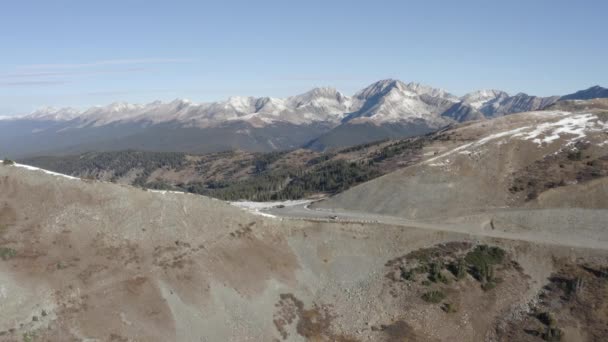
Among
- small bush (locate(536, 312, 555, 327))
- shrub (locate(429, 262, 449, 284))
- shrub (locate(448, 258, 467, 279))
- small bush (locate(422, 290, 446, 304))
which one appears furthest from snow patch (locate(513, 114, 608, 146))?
small bush (locate(422, 290, 446, 304))

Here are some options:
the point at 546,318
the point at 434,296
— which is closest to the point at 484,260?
the point at 434,296

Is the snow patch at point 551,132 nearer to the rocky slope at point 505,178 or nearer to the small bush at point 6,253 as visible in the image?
the rocky slope at point 505,178

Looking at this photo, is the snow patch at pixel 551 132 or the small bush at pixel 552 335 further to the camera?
the snow patch at pixel 551 132

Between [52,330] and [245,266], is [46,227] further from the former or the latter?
[245,266]

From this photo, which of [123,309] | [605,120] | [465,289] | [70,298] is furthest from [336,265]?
[605,120]

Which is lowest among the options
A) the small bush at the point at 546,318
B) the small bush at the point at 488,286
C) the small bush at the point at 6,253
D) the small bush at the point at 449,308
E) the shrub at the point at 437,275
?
the small bush at the point at 546,318

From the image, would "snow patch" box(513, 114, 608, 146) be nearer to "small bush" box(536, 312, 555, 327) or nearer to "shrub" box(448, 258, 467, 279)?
"shrub" box(448, 258, 467, 279)

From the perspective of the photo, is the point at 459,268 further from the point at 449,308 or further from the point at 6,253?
the point at 6,253

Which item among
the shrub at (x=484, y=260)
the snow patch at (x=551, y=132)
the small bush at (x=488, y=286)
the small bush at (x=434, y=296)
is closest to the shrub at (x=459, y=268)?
the shrub at (x=484, y=260)
